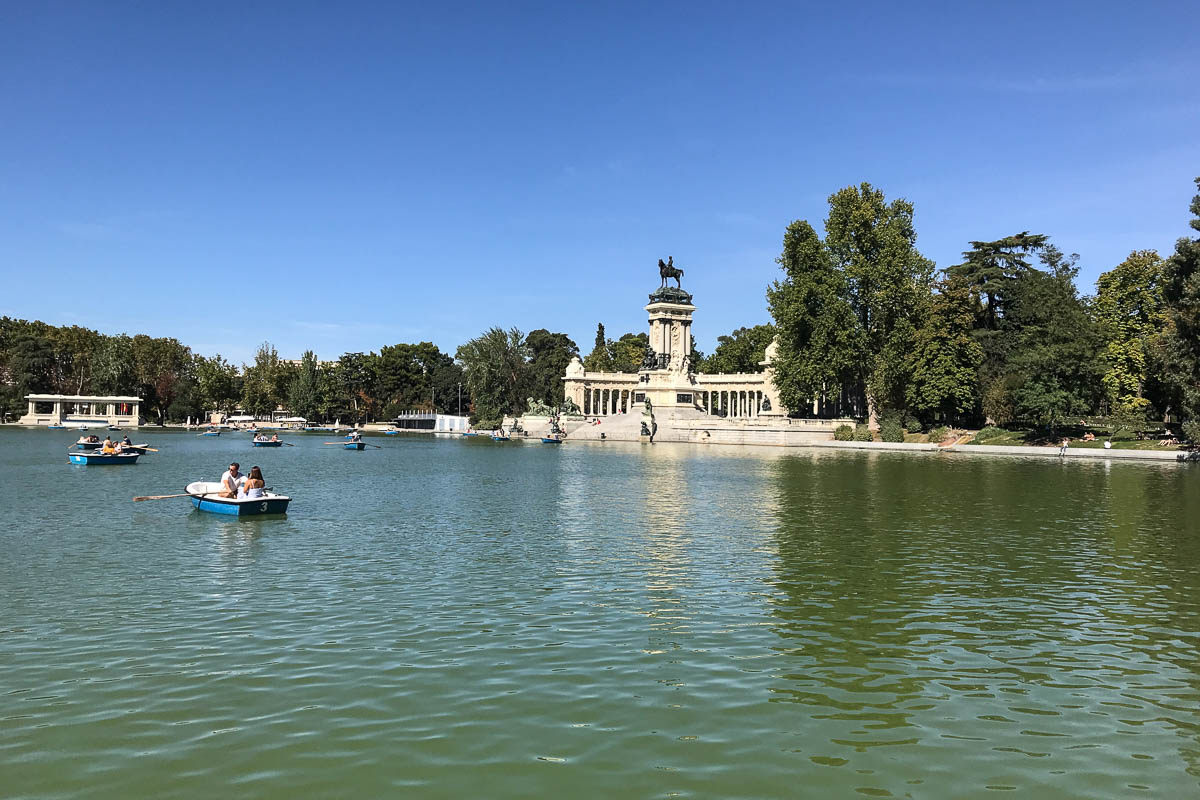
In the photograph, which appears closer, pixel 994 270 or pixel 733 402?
pixel 994 270

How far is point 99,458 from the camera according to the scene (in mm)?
45688

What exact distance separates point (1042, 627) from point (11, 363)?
133 metres

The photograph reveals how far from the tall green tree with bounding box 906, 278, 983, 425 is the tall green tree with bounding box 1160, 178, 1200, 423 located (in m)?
19.6

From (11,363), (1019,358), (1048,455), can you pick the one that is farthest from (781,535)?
(11,363)

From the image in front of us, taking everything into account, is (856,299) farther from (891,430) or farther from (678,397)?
(678,397)

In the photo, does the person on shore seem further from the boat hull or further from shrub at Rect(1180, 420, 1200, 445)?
shrub at Rect(1180, 420, 1200, 445)

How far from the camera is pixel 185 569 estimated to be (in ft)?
56.3

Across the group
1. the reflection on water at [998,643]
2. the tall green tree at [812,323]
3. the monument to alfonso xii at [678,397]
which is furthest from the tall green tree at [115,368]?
the reflection on water at [998,643]

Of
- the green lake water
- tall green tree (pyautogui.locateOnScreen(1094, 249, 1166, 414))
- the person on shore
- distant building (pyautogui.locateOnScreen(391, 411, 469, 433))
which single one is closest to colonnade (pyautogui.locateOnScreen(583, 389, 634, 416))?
distant building (pyautogui.locateOnScreen(391, 411, 469, 433))

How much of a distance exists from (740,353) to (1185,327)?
80.9 meters

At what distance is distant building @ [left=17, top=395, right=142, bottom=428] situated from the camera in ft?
365

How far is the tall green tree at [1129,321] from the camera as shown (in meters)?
65.5

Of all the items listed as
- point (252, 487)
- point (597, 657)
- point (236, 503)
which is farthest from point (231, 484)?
point (597, 657)

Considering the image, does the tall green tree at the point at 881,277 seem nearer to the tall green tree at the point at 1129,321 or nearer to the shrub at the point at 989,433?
the shrub at the point at 989,433
